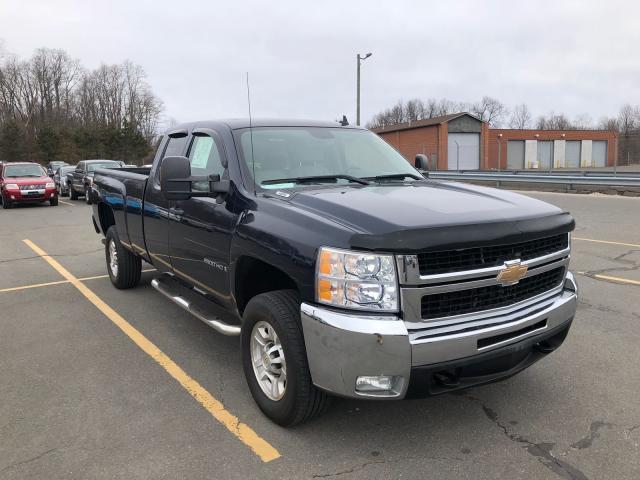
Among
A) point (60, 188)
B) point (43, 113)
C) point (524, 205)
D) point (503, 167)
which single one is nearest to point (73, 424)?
point (524, 205)

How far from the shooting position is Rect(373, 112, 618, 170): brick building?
5100 cm

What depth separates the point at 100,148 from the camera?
55.6 m

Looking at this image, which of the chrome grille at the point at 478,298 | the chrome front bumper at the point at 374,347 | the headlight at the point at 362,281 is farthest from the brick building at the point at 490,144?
the headlight at the point at 362,281

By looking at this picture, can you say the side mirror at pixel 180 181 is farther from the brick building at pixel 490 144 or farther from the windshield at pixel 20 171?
the brick building at pixel 490 144

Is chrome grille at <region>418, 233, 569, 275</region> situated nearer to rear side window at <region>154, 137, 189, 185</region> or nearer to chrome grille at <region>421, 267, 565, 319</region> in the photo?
chrome grille at <region>421, 267, 565, 319</region>

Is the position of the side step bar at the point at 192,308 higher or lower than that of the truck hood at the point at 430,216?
lower

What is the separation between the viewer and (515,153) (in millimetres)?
55469

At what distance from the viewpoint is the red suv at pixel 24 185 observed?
63.6 ft

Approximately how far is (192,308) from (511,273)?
8.29ft

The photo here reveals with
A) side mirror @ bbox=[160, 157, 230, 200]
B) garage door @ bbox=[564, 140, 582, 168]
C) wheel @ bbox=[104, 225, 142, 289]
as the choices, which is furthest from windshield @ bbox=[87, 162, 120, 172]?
garage door @ bbox=[564, 140, 582, 168]

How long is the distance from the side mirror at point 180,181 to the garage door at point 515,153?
55568 mm

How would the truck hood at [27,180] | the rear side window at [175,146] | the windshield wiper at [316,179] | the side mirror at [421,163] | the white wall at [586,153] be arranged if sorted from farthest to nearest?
the white wall at [586,153], the truck hood at [27,180], the side mirror at [421,163], the rear side window at [175,146], the windshield wiper at [316,179]

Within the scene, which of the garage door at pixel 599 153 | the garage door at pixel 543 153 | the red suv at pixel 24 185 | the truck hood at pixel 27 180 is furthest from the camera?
the garage door at pixel 599 153

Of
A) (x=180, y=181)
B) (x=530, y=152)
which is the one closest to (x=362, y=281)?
(x=180, y=181)
